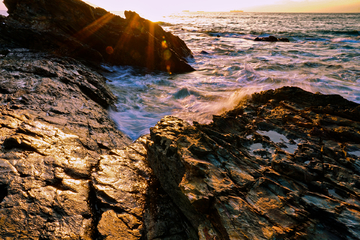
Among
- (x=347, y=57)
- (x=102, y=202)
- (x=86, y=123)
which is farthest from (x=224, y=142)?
(x=347, y=57)

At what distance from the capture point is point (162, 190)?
3146 millimetres

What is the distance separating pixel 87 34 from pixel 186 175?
39.7 feet

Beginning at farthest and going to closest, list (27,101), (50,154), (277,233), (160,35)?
1. (160,35)
2. (27,101)
3. (50,154)
4. (277,233)

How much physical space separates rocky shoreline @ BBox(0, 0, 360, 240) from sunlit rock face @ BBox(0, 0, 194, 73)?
21.9 feet

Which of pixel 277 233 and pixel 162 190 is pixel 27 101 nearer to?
pixel 162 190

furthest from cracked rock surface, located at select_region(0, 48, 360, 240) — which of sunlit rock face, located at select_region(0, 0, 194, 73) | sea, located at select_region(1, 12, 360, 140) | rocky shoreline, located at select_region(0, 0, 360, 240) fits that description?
sunlit rock face, located at select_region(0, 0, 194, 73)

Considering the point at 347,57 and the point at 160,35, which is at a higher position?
the point at 160,35

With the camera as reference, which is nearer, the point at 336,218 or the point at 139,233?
the point at 336,218

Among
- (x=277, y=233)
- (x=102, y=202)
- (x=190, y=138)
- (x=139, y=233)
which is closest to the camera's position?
(x=277, y=233)

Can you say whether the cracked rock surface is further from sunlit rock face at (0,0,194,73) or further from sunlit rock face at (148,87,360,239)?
sunlit rock face at (0,0,194,73)

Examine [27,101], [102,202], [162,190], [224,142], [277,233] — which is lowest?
[162,190]

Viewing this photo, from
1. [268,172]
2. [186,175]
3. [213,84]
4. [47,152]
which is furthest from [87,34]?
[268,172]

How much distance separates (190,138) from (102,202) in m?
1.78

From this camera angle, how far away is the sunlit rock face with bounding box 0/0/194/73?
30.3 feet
